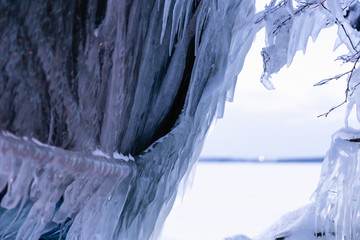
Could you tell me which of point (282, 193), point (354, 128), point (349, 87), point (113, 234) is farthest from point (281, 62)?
point (282, 193)

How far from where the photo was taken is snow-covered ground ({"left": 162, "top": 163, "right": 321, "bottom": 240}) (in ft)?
24.7

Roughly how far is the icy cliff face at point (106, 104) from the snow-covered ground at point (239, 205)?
3.37 metres

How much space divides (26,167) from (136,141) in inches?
31.2

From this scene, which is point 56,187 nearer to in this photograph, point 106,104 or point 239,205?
point 106,104

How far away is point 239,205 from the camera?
985 cm

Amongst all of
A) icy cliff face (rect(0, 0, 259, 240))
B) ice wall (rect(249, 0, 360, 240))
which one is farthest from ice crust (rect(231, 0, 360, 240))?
icy cliff face (rect(0, 0, 259, 240))

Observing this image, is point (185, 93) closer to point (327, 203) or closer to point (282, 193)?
point (327, 203)

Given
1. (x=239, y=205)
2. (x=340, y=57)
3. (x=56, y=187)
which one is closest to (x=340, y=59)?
(x=340, y=57)

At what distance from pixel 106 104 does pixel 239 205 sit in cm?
860

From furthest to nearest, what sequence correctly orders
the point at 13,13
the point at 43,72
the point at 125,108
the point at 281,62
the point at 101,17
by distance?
the point at 281,62
the point at 125,108
the point at 101,17
the point at 43,72
the point at 13,13

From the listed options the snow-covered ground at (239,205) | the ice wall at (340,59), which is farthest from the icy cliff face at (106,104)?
the snow-covered ground at (239,205)

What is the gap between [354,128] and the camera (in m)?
3.18

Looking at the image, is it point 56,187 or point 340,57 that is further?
point 340,57

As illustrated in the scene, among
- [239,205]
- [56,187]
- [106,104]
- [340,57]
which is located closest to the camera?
[56,187]
